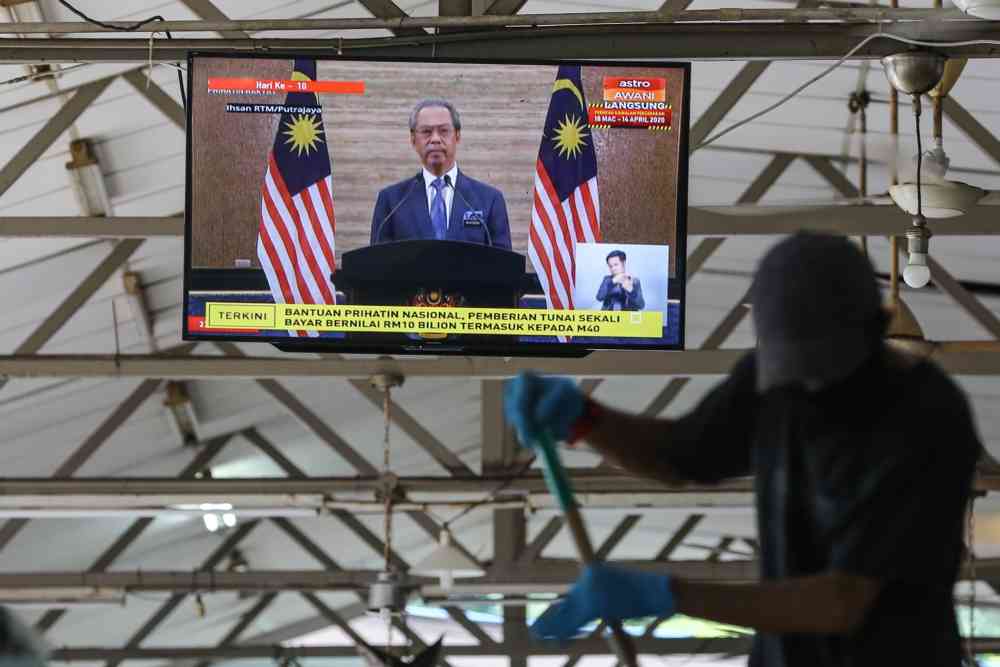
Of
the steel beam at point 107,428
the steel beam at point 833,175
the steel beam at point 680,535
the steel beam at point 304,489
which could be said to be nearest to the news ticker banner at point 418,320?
the steel beam at point 833,175

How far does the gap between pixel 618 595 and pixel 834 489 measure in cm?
34

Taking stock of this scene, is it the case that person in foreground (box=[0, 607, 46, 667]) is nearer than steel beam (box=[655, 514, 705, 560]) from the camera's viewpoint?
Yes

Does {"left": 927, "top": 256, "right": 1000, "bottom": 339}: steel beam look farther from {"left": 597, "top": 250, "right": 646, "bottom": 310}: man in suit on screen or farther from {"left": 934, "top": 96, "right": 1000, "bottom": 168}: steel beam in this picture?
{"left": 597, "top": 250, "right": 646, "bottom": 310}: man in suit on screen

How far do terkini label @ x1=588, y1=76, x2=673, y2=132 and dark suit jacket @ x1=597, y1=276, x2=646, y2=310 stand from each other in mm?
563

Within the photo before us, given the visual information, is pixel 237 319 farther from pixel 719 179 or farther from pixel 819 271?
pixel 719 179

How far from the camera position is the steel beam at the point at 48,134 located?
864cm

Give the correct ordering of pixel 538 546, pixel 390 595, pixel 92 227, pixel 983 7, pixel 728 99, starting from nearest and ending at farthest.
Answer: pixel 983 7 < pixel 728 99 < pixel 92 227 < pixel 390 595 < pixel 538 546

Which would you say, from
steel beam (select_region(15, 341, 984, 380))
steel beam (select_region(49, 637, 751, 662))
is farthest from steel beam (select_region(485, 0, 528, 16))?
steel beam (select_region(49, 637, 751, 662))

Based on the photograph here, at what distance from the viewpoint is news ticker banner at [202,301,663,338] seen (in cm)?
616

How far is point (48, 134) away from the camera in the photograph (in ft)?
28.9

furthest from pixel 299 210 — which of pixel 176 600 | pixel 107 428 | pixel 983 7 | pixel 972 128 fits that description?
pixel 176 600

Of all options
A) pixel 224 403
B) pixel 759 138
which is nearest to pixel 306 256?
pixel 759 138

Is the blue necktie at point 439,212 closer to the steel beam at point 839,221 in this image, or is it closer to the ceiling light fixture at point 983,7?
the ceiling light fixture at point 983,7

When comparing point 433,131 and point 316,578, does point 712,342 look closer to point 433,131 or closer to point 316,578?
point 316,578
